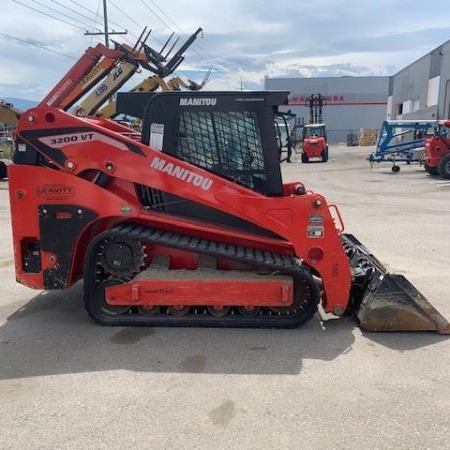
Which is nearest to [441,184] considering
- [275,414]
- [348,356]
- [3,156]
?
[348,356]

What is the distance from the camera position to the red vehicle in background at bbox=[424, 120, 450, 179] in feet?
62.2

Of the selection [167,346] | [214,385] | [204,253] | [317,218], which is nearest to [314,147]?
[317,218]

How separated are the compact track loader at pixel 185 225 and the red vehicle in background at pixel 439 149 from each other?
Result: 1608cm

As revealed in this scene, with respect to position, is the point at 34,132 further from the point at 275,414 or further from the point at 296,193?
the point at 275,414

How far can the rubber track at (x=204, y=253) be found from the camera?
171 inches

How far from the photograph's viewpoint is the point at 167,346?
13.7 ft

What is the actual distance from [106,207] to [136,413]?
75.4 inches

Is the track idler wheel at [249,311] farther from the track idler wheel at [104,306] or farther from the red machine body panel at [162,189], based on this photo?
the track idler wheel at [104,306]

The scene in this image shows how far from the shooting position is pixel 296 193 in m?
5.16

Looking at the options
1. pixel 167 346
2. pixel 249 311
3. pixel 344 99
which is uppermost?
pixel 344 99

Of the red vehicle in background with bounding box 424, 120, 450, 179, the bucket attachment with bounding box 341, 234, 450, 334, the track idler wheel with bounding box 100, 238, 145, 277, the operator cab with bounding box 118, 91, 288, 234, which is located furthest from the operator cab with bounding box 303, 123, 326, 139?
the track idler wheel with bounding box 100, 238, 145, 277

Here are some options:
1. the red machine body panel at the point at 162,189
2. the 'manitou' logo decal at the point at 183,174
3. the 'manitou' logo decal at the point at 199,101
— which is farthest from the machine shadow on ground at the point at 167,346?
the 'manitou' logo decal at the point at 199,101

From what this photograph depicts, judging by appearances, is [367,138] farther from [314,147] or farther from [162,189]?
[162,189]

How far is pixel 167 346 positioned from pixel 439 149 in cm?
1813
